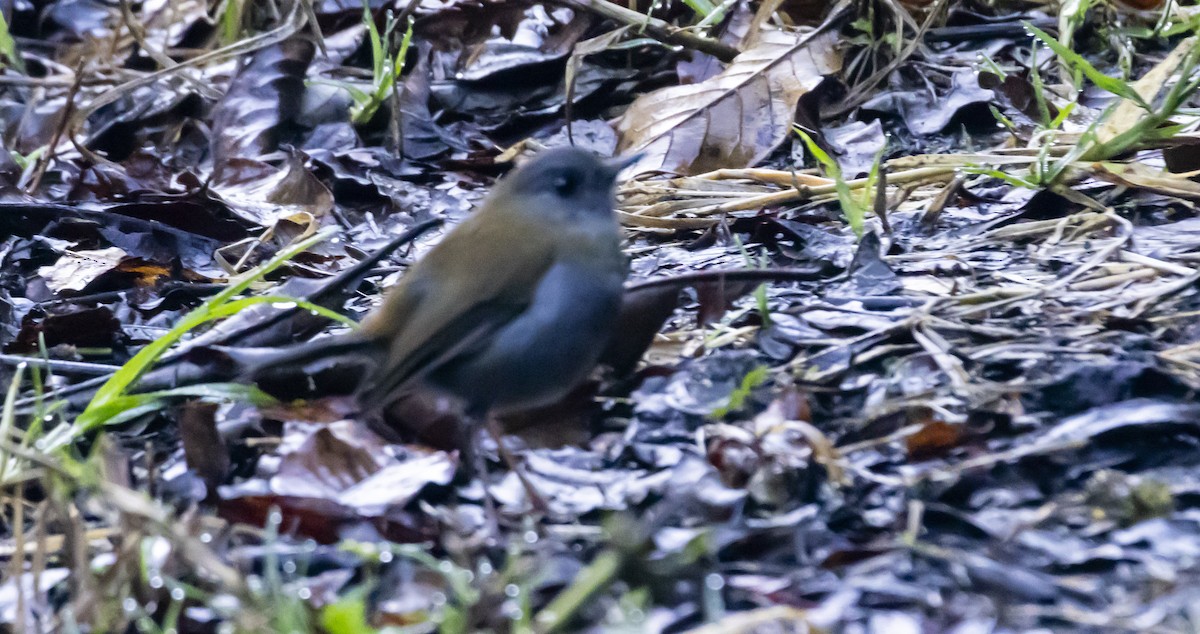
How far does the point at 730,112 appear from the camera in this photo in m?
4.51

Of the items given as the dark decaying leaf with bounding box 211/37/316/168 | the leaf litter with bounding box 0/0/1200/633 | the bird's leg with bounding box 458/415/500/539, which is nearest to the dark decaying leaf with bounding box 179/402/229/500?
the leaf litter with bounding box 0/0/1200/633

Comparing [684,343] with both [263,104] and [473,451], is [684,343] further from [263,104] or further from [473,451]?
[263,104]

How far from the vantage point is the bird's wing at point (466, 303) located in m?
2.67

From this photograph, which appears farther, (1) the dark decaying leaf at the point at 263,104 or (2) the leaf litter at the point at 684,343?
(1) the dark decaying leaf at the point at 263,104

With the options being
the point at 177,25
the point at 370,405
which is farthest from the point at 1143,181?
the point at 177,25

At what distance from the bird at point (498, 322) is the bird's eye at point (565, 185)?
0.09 meters

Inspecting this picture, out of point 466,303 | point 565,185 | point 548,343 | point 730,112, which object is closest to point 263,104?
point 730,112

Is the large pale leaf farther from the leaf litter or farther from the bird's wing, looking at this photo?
the bird's wing

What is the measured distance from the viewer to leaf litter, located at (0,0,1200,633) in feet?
6.95

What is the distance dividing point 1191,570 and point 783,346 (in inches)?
47.1

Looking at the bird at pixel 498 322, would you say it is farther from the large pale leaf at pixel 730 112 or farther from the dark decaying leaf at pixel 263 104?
the dark decaying leaf at pixel 263 104

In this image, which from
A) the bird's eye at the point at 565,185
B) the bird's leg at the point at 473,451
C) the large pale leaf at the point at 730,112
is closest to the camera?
the bird's leg at the point at 473,451

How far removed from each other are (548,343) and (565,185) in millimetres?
449

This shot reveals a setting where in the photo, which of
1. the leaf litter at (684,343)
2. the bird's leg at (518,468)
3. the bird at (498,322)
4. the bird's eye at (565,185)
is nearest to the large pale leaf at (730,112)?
the leaf litter at (684,343)
